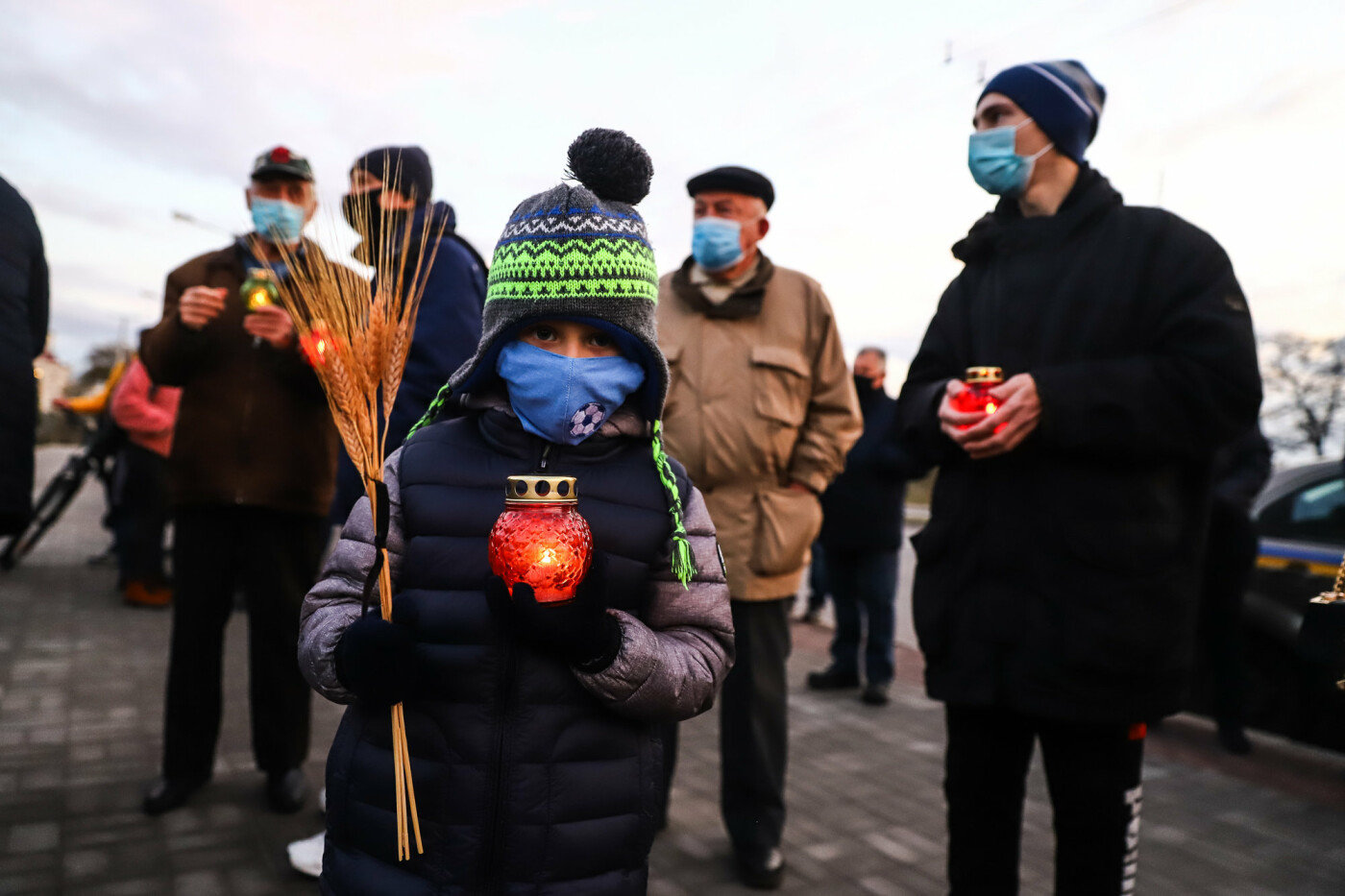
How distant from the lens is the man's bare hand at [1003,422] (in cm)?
206

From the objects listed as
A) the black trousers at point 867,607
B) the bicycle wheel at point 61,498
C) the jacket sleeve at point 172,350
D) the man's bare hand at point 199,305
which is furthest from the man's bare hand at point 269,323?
the bicycle wheel at point 61,498

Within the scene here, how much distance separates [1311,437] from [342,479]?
25.6 m

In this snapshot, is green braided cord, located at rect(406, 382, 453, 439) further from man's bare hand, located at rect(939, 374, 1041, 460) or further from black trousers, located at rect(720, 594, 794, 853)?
black trousers, located at rect(720, 594, 794, 853)

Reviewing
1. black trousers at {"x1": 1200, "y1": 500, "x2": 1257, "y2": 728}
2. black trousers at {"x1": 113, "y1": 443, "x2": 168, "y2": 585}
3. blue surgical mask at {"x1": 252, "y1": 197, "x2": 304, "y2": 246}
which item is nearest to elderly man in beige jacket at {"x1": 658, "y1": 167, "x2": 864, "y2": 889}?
blue surgical mask at {"x1": 252, "y1": 197, "x2": 304, "y2": 246}

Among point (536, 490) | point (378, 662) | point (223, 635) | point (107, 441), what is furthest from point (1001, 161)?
point (107, 441)

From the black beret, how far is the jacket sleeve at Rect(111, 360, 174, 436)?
5132 millimetres

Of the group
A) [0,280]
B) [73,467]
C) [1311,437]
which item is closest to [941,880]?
[0,280]

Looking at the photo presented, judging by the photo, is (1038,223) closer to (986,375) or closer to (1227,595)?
(986,375)

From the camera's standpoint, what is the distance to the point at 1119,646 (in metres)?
2.01

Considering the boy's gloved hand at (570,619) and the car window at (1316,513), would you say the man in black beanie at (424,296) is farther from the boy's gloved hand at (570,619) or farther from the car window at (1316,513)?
the car window at (1316,513)

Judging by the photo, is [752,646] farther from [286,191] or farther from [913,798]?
[286,191]

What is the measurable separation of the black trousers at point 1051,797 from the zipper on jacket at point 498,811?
3.88ft

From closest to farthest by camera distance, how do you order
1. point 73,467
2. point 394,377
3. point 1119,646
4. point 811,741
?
point 394,377 < point 1119,646 < point 811,741 < point 73,467

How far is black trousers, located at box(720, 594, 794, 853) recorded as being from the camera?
10.7 ft
